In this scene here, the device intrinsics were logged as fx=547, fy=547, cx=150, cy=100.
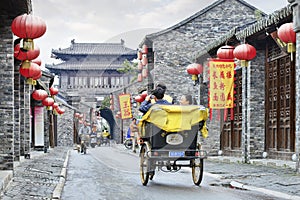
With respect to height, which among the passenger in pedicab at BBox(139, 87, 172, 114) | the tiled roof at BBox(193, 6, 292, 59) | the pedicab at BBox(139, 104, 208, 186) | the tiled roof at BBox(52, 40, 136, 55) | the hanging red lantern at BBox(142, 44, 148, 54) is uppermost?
the tiled roof at BBox(52, 40, 136, 55)

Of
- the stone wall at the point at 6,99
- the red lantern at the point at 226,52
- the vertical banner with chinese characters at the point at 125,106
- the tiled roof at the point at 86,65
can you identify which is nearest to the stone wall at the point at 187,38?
the vertical banner with chinese characters at the point at 125,106

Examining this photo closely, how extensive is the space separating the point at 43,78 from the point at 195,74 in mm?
9890

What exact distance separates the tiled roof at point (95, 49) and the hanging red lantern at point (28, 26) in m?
47.4

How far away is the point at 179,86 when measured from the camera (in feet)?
97.3

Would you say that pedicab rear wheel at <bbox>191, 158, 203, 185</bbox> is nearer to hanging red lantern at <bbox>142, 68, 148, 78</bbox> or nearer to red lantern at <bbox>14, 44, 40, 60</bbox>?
red lantern at <bbox>14, 44, 40, 60</bbox>

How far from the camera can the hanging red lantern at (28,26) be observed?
36.6 feet

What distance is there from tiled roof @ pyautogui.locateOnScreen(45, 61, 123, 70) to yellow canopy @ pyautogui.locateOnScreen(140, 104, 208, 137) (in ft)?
158

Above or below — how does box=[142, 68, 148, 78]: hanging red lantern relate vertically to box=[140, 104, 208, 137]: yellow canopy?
above

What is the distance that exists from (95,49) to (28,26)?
167ft

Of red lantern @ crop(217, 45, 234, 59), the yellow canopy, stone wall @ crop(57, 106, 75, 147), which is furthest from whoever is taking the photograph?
stone wall @ crop(57, 106, 75, 147)

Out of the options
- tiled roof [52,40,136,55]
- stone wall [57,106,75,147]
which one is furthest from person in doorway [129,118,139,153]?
tiled roof [52,40,136,55]

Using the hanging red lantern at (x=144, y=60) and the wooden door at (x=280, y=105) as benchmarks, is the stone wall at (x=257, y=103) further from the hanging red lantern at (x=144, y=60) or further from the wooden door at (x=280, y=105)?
the hanging red lantern at (x=144, y=60)

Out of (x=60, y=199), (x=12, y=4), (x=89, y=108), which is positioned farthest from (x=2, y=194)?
(x=89, y=108)

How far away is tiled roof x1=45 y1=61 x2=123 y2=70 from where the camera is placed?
57.5 metres
